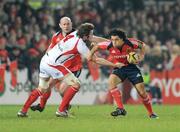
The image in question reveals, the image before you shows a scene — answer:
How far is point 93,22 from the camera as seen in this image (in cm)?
3000

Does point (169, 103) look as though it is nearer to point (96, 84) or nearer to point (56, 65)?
point (96, 84)

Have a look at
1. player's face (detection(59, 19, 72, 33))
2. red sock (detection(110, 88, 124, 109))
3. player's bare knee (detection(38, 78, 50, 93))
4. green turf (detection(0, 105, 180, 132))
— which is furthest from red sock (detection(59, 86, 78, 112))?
player's face (detection(59, 19, 72, 33))

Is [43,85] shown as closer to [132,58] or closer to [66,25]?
[66,25]

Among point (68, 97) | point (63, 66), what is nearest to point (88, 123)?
point (68, 97)

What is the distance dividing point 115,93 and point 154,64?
10.5 metres

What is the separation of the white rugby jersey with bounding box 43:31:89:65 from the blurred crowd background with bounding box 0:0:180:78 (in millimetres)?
8342

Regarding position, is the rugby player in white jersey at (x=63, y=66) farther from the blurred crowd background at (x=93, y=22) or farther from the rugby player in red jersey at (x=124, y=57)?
the blurred crowd background at (x=93, y=22)

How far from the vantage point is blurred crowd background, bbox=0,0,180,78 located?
2625 centimetres

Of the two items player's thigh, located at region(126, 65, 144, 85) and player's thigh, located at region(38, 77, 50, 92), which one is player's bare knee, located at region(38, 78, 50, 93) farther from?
player's thigh, located at region(126, 65, 144, 85)

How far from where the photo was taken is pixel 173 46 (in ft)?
95.1

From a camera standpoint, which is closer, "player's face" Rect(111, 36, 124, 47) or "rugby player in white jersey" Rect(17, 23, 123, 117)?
"rugby player in white jersey" Rect(17, 23, 123, 117)

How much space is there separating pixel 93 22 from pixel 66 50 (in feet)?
42.5

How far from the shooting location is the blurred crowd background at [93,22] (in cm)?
2625

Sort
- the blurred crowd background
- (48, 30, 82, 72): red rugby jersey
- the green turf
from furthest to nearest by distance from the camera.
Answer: the blurred crowd background < (48, 30, 82, 72): red rugby jersey < the green turf
